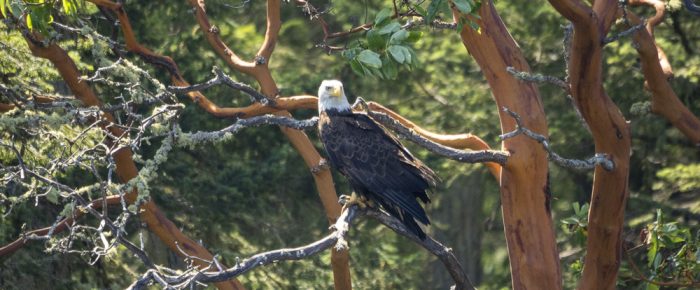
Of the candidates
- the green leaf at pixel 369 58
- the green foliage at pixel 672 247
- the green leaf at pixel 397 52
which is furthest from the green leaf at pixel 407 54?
the green foliage at pixel 672 247

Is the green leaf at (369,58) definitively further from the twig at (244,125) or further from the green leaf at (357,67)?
the twig at (244,125)

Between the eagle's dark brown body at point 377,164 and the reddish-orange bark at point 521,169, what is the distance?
0.51 m

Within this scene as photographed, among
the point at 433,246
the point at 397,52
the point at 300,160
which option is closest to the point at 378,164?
the point at 433,246

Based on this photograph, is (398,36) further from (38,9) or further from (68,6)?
(38,9)

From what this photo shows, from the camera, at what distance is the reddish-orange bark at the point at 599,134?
6195mm

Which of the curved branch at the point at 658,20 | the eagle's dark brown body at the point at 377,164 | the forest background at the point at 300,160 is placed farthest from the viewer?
the forest background at the point at 300,160

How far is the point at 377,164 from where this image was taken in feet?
24.6

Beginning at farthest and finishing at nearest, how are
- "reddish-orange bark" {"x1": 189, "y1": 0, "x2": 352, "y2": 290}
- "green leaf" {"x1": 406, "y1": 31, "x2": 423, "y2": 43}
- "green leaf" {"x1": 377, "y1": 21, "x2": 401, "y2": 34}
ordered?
"reddish-orange bark" {"x1": 189, "y1": 0, "x2": 352, "y2": 290} → "green leaf" {"x1": 406, "y1": 31, "x2": 423, "y2": 43} → "green leaf" {"x1": 377, "y1": 21, "x2": 401, "y2": 34}

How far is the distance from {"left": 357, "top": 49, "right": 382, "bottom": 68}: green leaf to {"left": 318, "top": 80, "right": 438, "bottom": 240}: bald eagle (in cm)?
146

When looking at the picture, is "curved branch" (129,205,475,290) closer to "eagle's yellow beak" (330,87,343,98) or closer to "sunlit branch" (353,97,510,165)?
"sunlit branch" (353,97,510,165)

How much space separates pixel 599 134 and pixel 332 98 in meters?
1.75

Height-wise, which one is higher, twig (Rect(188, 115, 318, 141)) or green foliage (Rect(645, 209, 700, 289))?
twig (Rect(188, 115, 318, 141))

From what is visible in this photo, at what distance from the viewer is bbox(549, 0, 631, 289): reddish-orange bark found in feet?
20.3

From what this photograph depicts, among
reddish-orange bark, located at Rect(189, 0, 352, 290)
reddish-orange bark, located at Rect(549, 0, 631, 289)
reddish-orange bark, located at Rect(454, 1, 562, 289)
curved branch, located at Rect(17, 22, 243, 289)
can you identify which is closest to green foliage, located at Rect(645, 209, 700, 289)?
reddish-orange bark, located at Rect(549, 0, 631, 289)
